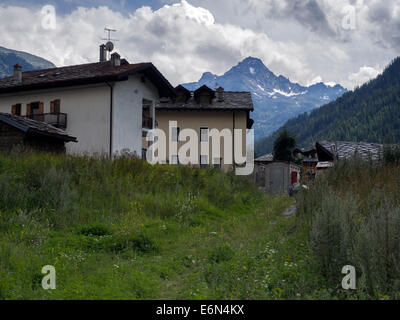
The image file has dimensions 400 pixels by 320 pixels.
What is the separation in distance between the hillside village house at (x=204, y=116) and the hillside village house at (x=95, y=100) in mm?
7619

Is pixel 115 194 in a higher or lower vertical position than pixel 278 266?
higher

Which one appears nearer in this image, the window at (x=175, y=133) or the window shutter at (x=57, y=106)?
the window shutter at (x=57, y=106)

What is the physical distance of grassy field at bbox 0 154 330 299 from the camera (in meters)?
4.68

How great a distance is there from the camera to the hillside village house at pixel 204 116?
111 ft

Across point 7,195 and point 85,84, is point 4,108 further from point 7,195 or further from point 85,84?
point 7,195

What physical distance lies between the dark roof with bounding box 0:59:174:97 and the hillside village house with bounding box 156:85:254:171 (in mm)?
7315

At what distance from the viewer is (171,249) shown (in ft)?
23.1

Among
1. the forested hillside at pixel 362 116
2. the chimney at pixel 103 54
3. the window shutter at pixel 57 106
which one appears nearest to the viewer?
the window shutter at pixel 57 106

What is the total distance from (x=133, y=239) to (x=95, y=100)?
18.2 m

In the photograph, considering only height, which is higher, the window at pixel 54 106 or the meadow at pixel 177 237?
the window at pixel 54 106

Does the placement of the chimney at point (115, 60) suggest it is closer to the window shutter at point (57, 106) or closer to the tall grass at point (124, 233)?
the window shutter at point (57, 106)

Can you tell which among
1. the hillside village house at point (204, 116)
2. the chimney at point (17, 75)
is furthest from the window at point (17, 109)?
the hillside village house at point (204, 116)

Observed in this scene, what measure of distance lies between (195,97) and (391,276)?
103ft
